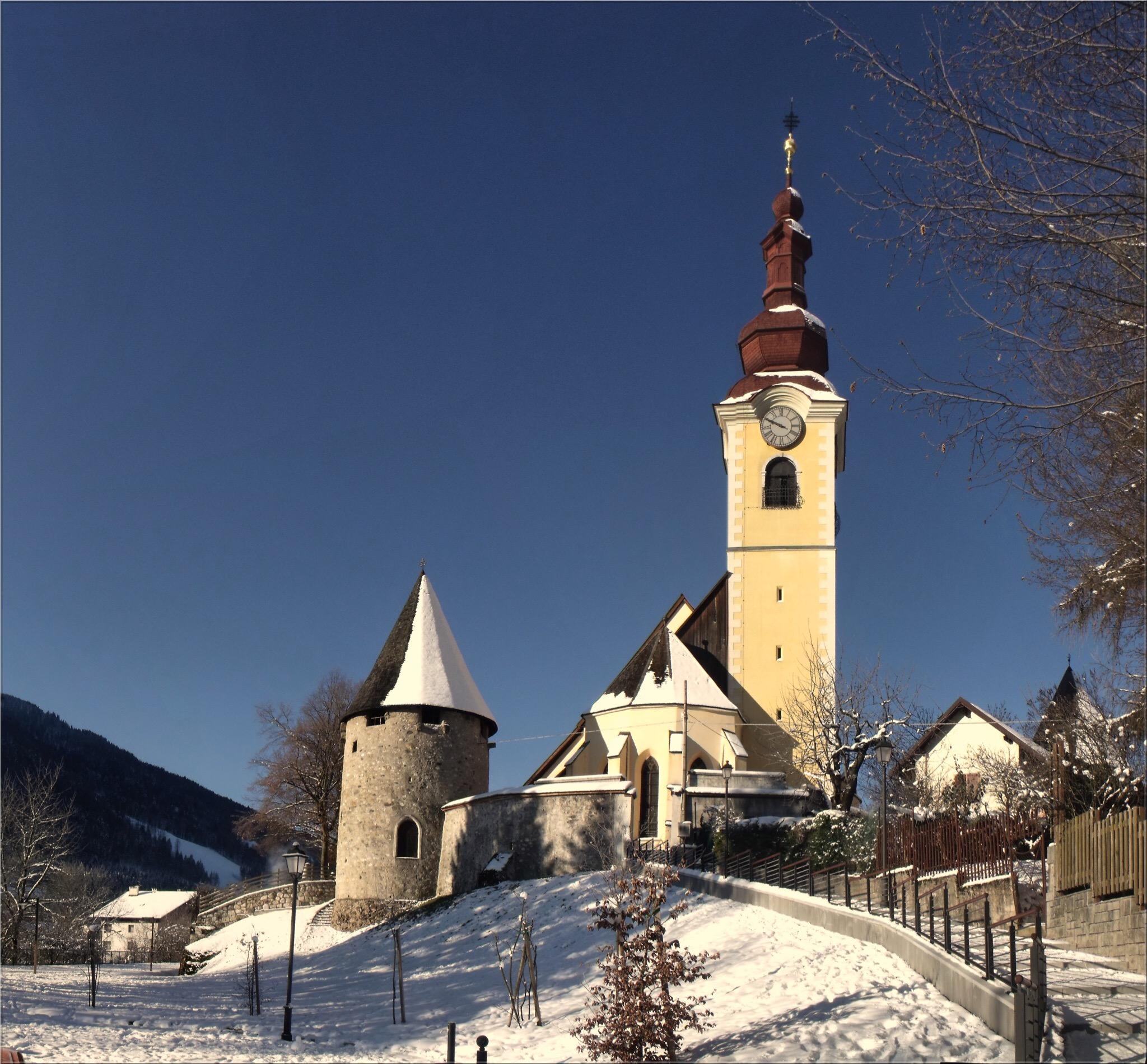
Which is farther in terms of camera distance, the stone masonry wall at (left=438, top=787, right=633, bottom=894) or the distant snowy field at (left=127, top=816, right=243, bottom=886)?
the distant snowy field at (left=127, top=816, right=243, bottom=886)

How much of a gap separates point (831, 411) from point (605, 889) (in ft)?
64.4

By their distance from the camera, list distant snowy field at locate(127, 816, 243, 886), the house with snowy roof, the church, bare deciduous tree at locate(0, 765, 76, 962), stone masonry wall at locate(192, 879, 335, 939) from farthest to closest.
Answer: distant snowy field at locate(127, 816, 243, 886) → the house with snowy roof → stone masonry wall at locate(192, 879, 335, 939) → bare deciduous tree at locate(0, 765, 76, 962) → the church

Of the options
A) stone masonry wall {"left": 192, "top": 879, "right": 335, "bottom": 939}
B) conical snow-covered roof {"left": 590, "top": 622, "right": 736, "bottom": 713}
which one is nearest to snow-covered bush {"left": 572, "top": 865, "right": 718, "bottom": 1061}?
conical snow-covered roof {"left": 590, "top": 622, "right": 736, "bottom": 713}

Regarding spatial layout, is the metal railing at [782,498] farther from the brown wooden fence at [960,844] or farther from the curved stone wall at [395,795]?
the brown wooden fence at [960,844]

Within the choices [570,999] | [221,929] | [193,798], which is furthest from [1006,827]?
[193,798]

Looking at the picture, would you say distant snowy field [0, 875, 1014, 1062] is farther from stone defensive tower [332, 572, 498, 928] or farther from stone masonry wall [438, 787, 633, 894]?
stone defensive tower [332, 572, 498, 928]

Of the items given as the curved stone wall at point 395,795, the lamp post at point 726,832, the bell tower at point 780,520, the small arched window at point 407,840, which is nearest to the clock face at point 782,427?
the bell tower at point 780,520

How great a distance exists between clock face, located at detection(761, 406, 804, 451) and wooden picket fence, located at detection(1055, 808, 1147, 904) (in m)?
24.5

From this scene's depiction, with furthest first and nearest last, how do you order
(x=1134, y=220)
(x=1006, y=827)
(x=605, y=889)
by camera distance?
(x=605, y=889)
(x=1006, y=827)
(x=1134, y=220)

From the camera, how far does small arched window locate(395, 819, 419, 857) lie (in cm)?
3144

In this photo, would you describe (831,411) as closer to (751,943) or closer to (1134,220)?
(751,943)

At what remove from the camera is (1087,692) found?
92.2 ft

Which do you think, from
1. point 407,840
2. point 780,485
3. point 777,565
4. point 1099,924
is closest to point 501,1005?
point 1099,924

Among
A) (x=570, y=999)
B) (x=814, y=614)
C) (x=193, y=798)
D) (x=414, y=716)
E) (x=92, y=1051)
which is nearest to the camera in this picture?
(x=92, y=1051)
